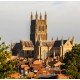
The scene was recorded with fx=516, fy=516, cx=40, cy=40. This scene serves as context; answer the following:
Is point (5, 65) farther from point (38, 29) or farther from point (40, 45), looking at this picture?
point (38, 29)

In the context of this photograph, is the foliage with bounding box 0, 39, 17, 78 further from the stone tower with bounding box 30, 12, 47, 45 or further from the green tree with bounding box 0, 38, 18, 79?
the stone tower with bounding box 30, 12, 47, 45


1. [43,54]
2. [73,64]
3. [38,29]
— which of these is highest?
[38,29]

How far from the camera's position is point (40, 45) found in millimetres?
73500

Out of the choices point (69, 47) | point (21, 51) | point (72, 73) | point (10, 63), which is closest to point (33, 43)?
point (21, 51)

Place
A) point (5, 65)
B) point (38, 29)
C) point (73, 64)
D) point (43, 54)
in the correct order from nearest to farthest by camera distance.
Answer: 1. point (5, 65)
2. point (73, 64)
3. point (43, 54)
4. point (38, 29)

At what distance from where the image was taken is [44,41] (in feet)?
242

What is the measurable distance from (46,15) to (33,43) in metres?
7.61

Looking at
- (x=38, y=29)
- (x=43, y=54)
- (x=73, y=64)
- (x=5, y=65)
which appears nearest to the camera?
(x=5, y=65)

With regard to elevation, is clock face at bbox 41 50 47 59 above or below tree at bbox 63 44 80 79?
below

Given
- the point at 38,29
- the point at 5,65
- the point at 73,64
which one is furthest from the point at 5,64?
the point at 38,29

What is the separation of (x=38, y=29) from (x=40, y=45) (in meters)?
7.18

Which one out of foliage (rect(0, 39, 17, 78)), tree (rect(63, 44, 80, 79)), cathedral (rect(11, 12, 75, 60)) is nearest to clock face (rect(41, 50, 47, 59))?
cathedral (rect(11, 12, 75, 60))

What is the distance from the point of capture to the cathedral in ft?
234

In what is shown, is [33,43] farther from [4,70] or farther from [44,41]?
[4,70]
